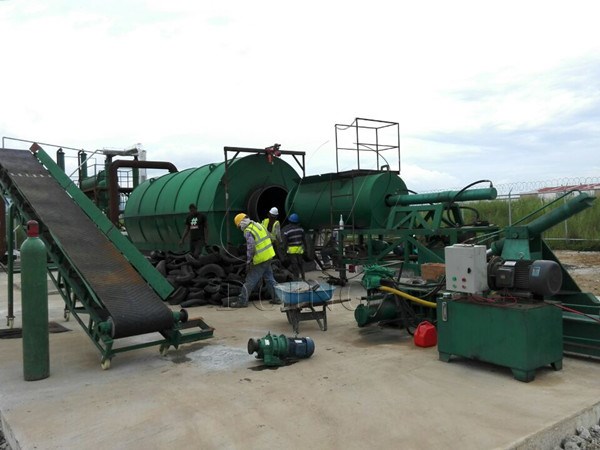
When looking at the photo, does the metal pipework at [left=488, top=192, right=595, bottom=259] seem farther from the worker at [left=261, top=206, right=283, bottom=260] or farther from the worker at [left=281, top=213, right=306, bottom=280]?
the worker at [left=261, top=206, right=283, bottom=260]

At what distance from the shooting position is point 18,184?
6.68 m

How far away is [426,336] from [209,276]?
5126 mm

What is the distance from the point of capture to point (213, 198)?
443 inches

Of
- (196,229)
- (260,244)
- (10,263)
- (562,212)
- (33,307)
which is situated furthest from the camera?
(196,229)

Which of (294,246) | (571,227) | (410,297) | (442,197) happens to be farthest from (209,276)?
(571,227)

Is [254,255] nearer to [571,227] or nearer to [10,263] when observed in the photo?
[10,263]

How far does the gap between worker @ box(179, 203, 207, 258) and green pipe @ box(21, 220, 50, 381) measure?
6350 millimetres

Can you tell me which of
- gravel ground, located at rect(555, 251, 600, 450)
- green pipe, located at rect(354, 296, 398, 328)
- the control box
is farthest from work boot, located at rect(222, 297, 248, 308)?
gravel ground, located at rect(555, 251, 600, 450)

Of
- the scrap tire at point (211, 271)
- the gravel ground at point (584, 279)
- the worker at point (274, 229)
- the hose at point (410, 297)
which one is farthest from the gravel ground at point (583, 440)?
the worker at point (274, 229)

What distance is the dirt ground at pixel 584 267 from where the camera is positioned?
10285 millimetres

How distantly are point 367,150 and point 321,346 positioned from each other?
5.75 meters

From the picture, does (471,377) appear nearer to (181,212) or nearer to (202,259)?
(202,259)

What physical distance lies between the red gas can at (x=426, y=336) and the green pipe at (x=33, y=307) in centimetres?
392

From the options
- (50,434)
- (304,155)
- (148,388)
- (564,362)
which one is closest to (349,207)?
(304,155)
